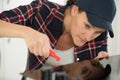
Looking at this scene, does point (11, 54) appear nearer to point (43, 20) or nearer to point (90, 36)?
point (43, 20)

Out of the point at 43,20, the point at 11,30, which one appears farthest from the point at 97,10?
the point at 11,30

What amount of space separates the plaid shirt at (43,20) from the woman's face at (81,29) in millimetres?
34

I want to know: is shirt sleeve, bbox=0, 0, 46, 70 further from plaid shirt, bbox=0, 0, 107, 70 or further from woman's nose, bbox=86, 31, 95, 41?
woman's nose, bbox=86, 31, 95, 41

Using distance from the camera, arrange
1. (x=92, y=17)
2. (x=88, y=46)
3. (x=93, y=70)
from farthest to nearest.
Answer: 1. (x=88, y=46)
2. (x=92, y=17)
3. (x=93, y=70)

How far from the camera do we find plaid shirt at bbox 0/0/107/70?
2.29ft

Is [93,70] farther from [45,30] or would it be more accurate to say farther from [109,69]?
[45,30]

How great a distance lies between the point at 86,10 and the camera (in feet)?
2.49

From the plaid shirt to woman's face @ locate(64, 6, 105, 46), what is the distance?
3 cm

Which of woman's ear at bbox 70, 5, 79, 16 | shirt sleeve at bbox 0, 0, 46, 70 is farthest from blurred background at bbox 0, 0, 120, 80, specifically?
woman's ear at bbox 70, 5, 79, 16

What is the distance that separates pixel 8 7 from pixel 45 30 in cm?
16

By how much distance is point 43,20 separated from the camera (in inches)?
30.8

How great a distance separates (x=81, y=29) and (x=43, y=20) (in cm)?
15

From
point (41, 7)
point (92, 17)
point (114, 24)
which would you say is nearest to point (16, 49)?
point (41, 7)

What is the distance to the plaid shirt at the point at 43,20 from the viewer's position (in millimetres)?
699
